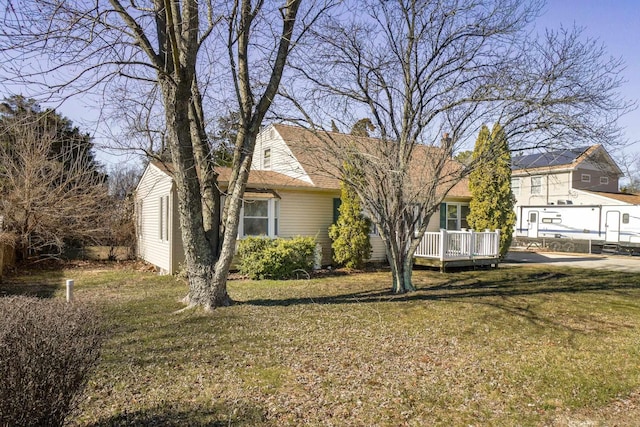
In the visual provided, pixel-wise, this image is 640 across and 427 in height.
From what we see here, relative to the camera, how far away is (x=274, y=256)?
464 inches

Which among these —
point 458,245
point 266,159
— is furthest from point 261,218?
point 458,245

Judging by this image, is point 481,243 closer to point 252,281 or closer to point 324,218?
point 324,218

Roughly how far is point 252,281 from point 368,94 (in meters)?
5.65

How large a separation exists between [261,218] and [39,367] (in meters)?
10.9

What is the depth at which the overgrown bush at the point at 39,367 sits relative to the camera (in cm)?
257

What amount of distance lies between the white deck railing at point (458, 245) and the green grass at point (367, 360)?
15.3 ft

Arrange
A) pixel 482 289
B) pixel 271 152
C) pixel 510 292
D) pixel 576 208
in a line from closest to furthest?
pixel 510 292, pixel 482 289, pixel 271 152, pixel 576 208

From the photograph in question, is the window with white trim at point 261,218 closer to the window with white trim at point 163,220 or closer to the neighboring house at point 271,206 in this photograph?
the neighboring house at point 271,206

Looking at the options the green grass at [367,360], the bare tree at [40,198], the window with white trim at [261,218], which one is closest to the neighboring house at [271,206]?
the window with white trim at [261,218]

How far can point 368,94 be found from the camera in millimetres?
9766

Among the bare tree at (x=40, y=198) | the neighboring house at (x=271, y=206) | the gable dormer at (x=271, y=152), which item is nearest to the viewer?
the neighboring house at (x=271, y=206)

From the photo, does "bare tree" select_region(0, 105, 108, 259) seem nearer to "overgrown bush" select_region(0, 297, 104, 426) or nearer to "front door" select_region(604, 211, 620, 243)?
"overgrown bush" select_region(0, 297, 104, 426)

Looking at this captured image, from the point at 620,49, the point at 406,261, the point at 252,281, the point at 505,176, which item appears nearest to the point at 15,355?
the point at 406,261

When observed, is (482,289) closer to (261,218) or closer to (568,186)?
(261,218)
